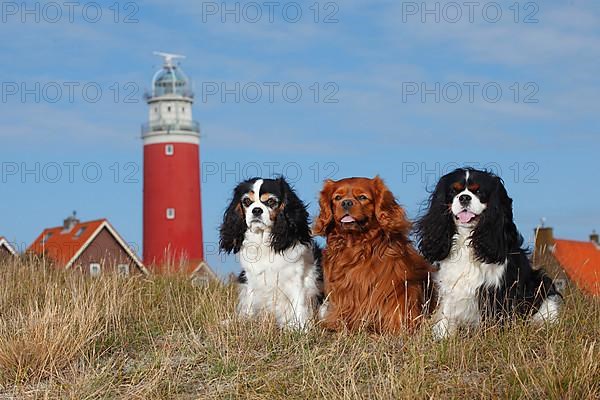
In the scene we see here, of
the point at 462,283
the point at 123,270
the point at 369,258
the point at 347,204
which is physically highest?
the point at 347,204

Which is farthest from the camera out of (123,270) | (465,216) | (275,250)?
(123,270)

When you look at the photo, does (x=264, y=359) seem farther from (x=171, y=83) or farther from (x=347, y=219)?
(x=171, y=83)

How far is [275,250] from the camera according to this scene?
7379 mm

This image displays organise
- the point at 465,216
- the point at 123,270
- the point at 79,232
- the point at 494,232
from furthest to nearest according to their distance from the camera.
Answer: the point at 79,232
the point at 123,270
the point at 465,216
the point at 494,232

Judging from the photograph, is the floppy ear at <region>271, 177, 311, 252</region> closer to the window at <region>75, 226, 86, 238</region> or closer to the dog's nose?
the dog's nose

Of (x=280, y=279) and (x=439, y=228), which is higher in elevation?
(x=439, y=228)

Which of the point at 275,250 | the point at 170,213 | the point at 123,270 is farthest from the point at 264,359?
the point at 170,213

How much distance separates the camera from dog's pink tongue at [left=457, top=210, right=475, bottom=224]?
661cm

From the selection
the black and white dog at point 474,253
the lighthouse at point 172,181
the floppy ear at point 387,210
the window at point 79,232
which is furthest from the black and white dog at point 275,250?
the lighthouse at point 172,181

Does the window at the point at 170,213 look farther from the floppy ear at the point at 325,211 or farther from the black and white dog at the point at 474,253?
the black and white dog at the point at 474,253

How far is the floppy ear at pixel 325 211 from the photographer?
696 centimetres

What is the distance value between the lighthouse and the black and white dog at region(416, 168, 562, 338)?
111 ft

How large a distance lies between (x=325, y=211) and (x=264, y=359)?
1162 millimetres

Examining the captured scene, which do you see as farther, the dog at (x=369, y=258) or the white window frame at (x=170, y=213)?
the white window frame at (x=170, y=213)
